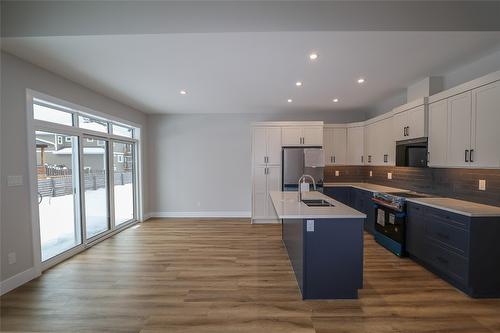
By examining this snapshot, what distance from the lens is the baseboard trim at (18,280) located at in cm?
255

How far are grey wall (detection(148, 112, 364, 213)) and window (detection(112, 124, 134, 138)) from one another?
0.56m

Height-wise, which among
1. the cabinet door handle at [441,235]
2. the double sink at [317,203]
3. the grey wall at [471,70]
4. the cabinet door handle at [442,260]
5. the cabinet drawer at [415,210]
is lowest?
the cabinet door handle at [442,260]

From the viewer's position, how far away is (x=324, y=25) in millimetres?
2195

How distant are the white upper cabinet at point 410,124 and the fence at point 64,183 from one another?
547 centimetres

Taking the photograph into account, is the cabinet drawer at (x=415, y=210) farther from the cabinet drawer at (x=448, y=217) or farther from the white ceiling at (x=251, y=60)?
the white ceiling at (x=251, y=60)

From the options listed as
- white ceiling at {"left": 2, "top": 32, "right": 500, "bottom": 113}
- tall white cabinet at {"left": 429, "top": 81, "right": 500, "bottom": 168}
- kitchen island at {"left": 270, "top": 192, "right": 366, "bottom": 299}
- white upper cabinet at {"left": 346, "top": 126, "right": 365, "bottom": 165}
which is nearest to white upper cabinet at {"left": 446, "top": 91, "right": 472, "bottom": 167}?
tall white cabinet at {"left": 429, "top": 81, "right": 500, "bottom": 168}

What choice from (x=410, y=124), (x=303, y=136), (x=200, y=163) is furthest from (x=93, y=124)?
(x=410, y=124)

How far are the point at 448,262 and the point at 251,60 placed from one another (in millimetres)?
3360

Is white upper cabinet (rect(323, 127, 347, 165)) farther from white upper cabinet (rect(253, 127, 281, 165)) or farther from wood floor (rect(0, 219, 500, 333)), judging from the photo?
wood floor (rect(0, 219, 500, 333))

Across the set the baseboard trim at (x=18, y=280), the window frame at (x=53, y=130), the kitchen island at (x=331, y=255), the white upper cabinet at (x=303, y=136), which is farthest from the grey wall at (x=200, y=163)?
the kitchen island at (x=331, y=255)

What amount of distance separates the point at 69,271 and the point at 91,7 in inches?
128

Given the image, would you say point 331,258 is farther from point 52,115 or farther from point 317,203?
point 52,115

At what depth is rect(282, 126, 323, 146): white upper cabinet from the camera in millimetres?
5211

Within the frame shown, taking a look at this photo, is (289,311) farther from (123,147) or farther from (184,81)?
(123,147)
